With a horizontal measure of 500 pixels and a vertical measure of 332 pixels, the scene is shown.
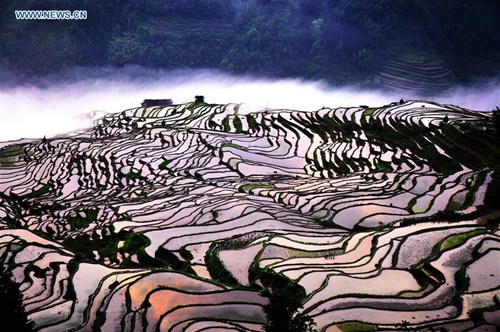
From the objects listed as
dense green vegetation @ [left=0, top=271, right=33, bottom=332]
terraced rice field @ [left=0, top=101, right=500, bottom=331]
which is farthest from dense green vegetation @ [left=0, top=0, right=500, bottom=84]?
dense green vegetation @ [left=0, top=271, right=33, bottom=332]

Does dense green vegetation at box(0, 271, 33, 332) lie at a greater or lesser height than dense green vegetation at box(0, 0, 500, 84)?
lesser

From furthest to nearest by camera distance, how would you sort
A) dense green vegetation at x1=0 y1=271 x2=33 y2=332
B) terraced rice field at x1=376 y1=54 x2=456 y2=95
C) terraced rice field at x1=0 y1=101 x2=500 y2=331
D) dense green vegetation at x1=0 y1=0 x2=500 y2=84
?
1. dense green vegetation at x1=0 y1=0 x2=500 y2=84
2. terraced rice field at x1=376 y1=54 x2=456 y2=95
3. terraced rice field at x1=0 y1=101 x2=500 y2=331
4. dense green vegetation at x1=0 y1=271 x2=33 y2=332

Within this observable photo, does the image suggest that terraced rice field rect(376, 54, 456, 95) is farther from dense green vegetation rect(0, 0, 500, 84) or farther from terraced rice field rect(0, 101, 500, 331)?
terraced rice field rect(0, 101, 500, 331)

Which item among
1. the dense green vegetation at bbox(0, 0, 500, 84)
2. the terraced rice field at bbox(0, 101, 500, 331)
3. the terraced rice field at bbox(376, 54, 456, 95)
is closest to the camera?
the terraced rice field at bbox(0, 101, 500, 331)

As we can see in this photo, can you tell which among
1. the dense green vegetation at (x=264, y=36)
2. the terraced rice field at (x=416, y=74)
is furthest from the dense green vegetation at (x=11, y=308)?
the dense green vegetation at (x=264, y=36)

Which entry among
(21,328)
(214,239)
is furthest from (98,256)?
(21,328)

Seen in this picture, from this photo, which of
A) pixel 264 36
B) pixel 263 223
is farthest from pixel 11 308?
pixel 264 36

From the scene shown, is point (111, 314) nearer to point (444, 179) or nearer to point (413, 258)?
point (413, 258)

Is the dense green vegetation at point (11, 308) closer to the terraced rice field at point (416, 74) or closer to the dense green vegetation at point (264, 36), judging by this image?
the terraced rice field at point (416, 74)
